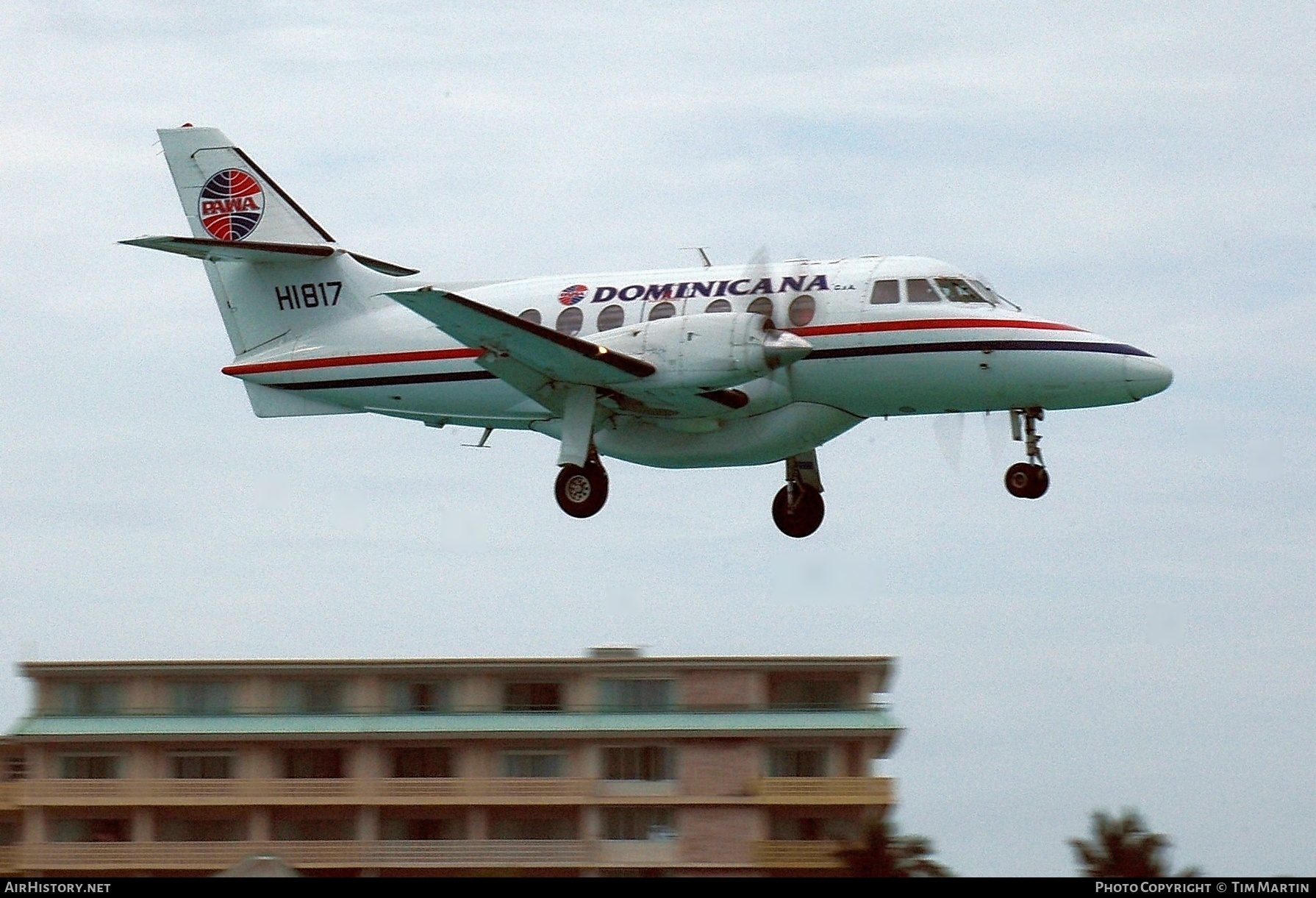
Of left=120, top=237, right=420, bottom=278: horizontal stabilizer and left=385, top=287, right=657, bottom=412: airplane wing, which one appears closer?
left=385, top=287, right=657, bottom=412: airplane wing

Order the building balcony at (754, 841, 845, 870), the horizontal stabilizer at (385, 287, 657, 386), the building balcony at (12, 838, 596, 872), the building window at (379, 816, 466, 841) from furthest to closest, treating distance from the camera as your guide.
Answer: the building window at (379, 816, 466, 841), the building balcony at (12, 838, 596, 872), the building balcony at (754, 841, 845, 870), the horizontal stabilizer at (385, 287, 657, 386)

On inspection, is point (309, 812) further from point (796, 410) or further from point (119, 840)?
point (796, 410)

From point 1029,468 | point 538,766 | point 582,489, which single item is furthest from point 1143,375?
point 538,766

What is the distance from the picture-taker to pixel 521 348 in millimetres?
23438

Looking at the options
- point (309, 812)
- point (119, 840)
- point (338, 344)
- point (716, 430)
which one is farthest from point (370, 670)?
point (716, 430)

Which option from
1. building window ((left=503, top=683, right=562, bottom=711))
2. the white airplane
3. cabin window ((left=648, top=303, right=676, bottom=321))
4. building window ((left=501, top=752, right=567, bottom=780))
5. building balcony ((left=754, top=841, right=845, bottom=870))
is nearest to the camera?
the white airplane

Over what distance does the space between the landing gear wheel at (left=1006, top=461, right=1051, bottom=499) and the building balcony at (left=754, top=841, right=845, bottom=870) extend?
875 cm

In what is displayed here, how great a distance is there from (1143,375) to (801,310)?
12.9 ft

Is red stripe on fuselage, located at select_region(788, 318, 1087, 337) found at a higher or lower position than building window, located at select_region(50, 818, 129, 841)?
higher

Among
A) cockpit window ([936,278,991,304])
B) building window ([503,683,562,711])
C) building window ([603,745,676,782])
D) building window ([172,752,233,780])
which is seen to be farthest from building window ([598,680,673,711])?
cockpit window ([936,278,991,304])

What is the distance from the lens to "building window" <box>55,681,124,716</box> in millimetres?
35031

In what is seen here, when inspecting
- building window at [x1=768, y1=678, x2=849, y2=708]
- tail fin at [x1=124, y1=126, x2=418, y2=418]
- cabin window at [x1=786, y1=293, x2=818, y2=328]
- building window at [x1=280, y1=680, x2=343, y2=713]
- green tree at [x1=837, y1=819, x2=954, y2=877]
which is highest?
tail fin at [x1=124, y1=126, x2=418, y2=418]

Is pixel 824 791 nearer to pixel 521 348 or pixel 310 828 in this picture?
pixel 310 828

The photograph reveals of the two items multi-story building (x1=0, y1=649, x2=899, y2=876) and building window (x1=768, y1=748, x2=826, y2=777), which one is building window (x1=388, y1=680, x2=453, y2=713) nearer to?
multi-story building (x1=0, y1=649, x2=899, y2=876)
